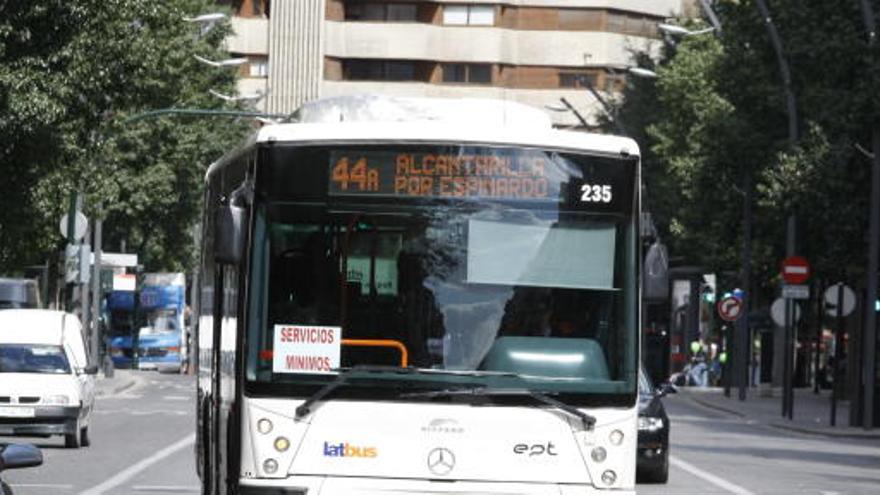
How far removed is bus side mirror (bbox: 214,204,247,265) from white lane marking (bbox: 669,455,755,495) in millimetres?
12906

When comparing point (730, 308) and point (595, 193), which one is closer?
point (595, 193)

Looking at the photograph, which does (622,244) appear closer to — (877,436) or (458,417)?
(458,417)

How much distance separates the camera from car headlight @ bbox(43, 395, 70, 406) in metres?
33.2

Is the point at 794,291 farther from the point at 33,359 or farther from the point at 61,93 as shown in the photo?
the point at 33,359

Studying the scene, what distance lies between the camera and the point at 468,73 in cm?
→ 11906

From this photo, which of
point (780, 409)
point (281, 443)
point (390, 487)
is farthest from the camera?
point (780, 409)

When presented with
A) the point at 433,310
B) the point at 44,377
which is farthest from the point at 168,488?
the point at 433,310

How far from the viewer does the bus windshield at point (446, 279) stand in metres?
15.1

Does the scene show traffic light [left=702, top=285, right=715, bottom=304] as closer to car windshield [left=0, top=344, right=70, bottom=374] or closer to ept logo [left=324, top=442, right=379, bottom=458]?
car windshield [left=0, top=344, right=70, bottom=374]

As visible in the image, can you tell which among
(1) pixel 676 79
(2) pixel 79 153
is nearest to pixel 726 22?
(1) pixel 676 79

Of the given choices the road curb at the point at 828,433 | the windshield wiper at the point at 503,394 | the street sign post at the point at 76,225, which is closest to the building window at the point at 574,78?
the street sign post at the point at 76,225

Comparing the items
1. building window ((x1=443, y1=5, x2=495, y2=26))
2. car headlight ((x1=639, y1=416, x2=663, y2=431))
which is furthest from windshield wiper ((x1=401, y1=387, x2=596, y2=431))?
building window ((x1=443, y1=5, x2=495, y2=26))

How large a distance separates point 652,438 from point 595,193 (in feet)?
40.8

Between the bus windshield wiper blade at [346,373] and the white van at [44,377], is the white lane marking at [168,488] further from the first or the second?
the bus windshield wiper blade at [346,373]
